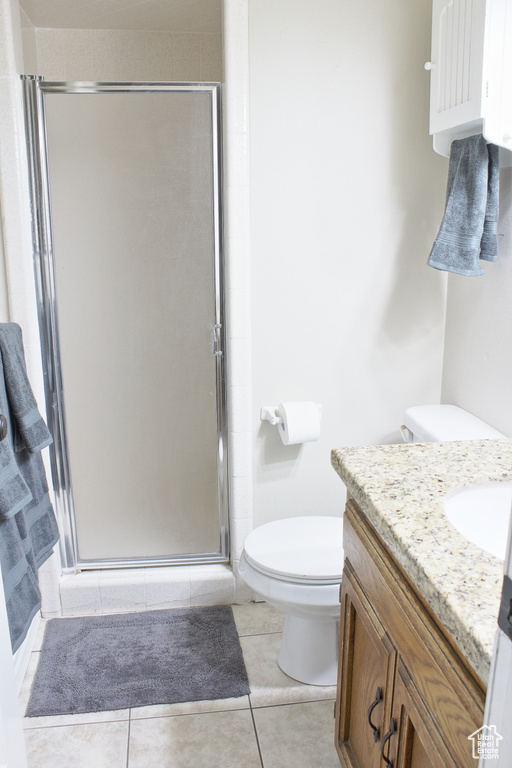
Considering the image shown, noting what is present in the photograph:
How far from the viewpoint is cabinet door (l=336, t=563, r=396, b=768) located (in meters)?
1.14

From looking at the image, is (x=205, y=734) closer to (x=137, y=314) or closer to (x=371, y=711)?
(x=371, y=711)

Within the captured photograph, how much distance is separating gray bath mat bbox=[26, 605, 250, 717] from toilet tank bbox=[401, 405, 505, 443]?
0.94 meters

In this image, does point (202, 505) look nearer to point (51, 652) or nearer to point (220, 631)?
point (220, 631)

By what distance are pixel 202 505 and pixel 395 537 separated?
1.50m

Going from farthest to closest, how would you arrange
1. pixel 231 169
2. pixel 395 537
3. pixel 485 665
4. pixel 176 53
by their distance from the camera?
1. pixel 176 53
2. pixel 231 169
3. pixel 395 537
4. pixel 485 665

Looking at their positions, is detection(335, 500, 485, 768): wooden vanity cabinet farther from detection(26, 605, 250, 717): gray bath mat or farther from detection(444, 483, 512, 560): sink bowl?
detection(26, 605, 250, 717): gray bath mat

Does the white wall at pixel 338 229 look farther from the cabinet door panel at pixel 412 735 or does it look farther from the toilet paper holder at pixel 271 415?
the cabinet door panel at pixel 412 735

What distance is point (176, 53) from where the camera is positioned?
2568 mm

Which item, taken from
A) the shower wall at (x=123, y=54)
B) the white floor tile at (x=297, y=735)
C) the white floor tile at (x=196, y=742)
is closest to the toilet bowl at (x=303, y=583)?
the white floor tile at (x=297, y=735)

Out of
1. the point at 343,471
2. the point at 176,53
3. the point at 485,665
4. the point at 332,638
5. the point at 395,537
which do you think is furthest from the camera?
the point at 176,53

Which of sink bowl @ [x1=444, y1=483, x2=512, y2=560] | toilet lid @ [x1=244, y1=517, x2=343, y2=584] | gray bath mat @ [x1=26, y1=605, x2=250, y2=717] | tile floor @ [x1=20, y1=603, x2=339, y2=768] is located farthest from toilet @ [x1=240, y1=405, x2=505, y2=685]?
sink bowl @ [x1=444, y1=483, x2=512, y2=560]

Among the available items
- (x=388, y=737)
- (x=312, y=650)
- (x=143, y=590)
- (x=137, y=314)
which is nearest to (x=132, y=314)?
(x=137, y=314)

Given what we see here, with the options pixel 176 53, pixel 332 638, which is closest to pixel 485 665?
pixel 332 638

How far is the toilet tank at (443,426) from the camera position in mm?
1853
